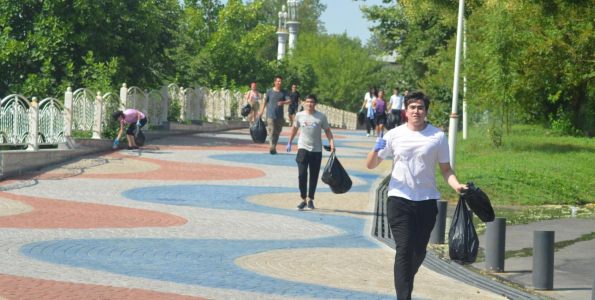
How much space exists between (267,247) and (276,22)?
96.0m

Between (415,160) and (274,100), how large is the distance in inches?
512

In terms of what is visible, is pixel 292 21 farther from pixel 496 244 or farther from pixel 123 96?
pixel 496 244

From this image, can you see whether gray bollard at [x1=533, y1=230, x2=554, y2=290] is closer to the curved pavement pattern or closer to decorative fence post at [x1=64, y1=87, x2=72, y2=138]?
the curved pavement pattern

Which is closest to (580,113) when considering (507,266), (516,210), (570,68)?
(570,68)

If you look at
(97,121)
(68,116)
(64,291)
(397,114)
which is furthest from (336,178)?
(397,114)

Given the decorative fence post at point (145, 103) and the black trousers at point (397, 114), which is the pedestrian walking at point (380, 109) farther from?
the decorative fence post at point (145, 103)

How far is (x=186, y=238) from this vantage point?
10.5m

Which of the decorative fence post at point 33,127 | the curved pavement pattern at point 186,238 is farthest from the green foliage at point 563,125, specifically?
the decorative fence post at point 33,127

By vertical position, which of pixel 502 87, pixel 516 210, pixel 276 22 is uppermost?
pixel 276 22

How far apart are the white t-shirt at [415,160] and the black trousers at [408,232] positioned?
71mm

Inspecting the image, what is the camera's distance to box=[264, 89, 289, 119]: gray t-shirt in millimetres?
19750

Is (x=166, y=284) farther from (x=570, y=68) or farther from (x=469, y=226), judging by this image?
(x=570, y=68)

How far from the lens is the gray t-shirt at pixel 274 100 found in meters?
19.8

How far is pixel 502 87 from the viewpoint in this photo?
76.6ft
